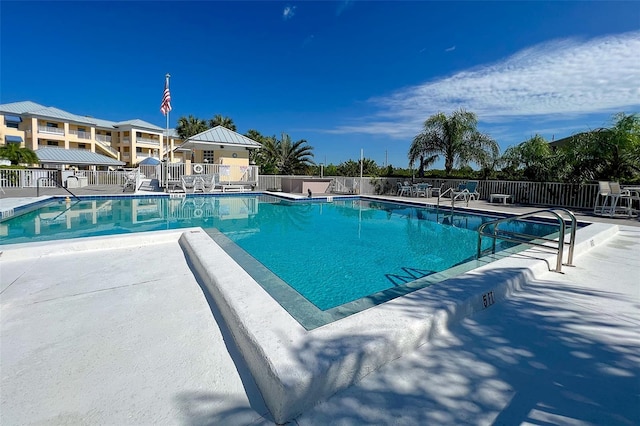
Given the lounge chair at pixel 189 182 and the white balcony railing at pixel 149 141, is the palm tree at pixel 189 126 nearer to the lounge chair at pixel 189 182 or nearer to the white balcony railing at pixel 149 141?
the white balcony railing at pixel 149 141

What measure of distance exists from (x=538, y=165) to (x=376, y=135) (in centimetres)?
1585

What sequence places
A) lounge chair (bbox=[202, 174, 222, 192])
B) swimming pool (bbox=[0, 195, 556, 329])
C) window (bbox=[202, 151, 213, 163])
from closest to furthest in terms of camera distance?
swimming pool (bbox=[0, 195, 556, 329]), lounge chair (bbox=[202, 174, 222, 192]), window (bbox=[202, 151, 213, 163])

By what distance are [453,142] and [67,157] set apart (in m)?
39.6

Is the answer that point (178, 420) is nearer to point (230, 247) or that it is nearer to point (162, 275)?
point (162, 275)

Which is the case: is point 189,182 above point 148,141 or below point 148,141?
below

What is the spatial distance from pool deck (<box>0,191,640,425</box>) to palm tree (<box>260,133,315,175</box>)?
24783 millimetres

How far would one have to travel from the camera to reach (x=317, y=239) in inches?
266

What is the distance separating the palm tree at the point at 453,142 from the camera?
54.1 feet

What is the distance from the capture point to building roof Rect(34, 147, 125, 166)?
32.3 meters

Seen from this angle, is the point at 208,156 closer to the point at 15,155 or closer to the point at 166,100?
the point at 166,100

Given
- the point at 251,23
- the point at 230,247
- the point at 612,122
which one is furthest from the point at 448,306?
the point at 251,23


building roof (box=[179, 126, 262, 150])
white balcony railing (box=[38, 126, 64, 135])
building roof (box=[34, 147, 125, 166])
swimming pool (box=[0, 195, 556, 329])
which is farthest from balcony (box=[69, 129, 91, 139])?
swimming pool (box=[0, 195, 556, 329])

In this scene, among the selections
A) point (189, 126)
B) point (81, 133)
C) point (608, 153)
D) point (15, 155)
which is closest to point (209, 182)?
point (608, 153)

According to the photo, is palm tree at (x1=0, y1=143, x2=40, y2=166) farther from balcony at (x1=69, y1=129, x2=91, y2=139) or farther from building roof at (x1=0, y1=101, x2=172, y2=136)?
balcony at (x1=69, y1=129, x2=91, y2=139)
